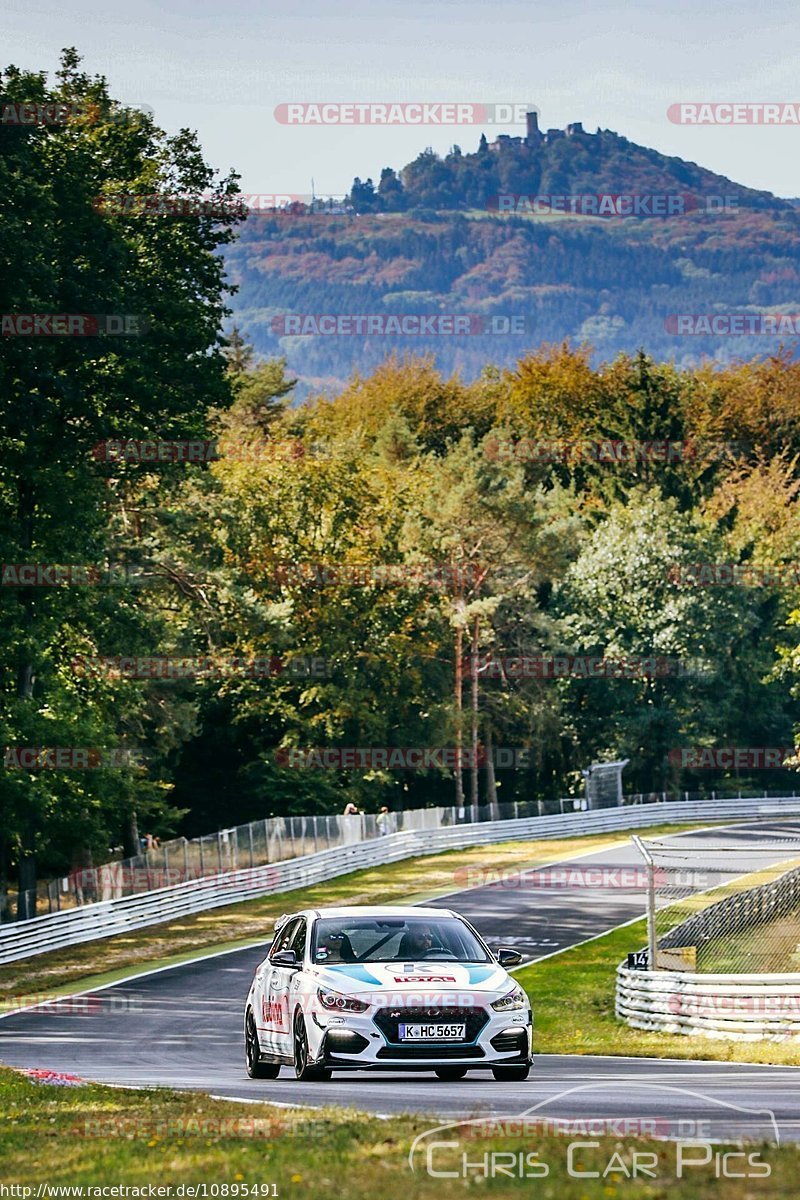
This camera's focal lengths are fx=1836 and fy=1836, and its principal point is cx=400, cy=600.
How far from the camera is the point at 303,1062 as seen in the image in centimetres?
1463

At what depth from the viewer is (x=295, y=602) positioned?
73250 millimetres

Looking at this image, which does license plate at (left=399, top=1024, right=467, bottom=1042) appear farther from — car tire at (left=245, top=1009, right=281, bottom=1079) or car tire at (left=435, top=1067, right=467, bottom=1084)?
car tire at (left=245, top=1009, right=281, bottom=1079)

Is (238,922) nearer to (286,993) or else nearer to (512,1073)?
(286,993)

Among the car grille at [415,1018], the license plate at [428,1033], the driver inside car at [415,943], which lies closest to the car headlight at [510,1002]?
the car grille at [415,1018]

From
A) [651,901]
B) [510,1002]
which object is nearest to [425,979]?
[510,1002]

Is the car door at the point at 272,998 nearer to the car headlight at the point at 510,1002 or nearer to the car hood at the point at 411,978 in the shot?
the car hood at the point at 411,978

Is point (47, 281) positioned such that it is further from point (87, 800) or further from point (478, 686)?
point (478, 686)

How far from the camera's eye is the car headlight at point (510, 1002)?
1424 cm

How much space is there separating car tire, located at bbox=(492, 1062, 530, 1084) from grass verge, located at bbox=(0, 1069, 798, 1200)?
2.96 meters

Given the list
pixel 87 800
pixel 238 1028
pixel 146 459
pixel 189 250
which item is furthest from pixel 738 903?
pixel 189 250

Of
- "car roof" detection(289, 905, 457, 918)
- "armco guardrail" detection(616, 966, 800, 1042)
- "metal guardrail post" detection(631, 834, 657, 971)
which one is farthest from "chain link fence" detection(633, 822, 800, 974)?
"car roof" detection(289, 905, 457, 918)

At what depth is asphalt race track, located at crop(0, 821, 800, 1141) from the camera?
12.2m

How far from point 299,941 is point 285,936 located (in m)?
0.77

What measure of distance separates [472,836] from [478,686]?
19.3 metres
